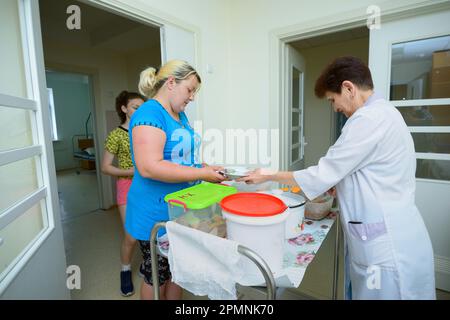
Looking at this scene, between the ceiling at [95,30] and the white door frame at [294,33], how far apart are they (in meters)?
1.55

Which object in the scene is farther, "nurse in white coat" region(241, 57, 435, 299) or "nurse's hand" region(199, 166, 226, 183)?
"nurse's hand" region(199, 166, 226, 183)

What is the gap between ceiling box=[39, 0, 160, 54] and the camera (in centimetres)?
268

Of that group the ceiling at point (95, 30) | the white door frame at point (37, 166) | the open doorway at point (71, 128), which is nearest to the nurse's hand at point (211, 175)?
the white door frame at point (37, 166)

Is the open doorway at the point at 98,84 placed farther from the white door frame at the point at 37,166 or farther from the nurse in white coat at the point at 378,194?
the nurse in white coat at the point at 378,194

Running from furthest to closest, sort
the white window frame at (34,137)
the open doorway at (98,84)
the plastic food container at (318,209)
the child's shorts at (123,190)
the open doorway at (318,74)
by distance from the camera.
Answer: the open doorway at (318,74), the open doorway at (98,84), the child's shorts at (123,190), the plastic food container at (318,209), the white window frame at (34,137)

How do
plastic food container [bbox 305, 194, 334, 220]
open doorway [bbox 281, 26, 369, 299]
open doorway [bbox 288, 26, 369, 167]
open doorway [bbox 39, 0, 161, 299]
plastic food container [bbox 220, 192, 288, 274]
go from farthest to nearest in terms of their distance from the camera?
1. open doorway [bbox 288, 26, 369, 167]
2. open doorway [bbox 281, 26, 369, 299]
3. open doorway [bbox 39, 0, 161, 299]
4. plastic food container [bbox 305, 194, 334, 220]
5. plastic food container [bbox 220, 192, 288, 274]

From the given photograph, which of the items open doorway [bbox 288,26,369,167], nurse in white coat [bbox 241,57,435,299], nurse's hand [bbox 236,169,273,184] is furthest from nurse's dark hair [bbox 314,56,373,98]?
open doorway [bbox 288,26,369,167]

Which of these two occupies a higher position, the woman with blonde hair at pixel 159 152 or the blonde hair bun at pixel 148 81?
the blonde hair bun at pixel 148 81

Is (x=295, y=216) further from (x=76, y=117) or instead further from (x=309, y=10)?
(x=76, y=117)

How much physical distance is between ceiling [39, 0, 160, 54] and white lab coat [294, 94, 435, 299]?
281 cm

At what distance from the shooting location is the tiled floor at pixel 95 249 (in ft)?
5.97

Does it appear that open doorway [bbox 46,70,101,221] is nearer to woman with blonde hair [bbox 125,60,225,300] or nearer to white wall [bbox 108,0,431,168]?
white wall [bbox 108,0,431,168]

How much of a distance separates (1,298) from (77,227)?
260 centimetres
